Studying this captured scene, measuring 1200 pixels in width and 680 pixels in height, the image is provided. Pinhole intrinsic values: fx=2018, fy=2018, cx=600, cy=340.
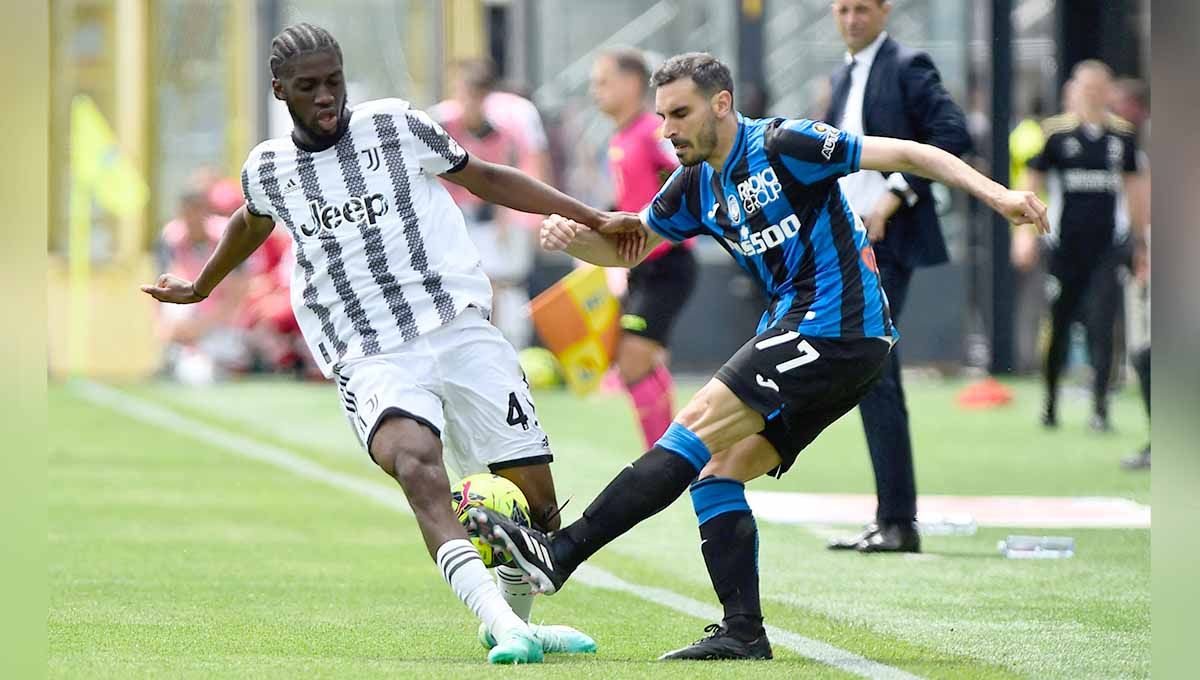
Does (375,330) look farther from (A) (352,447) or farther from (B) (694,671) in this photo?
(A) (352,447)

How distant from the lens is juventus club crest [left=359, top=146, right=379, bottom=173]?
609cm

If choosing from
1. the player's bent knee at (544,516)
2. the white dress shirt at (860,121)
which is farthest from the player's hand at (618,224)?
the white dress shirt at (860,121)

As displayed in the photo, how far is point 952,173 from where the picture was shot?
5.73 metres

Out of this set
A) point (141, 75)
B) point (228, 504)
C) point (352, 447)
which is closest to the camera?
point (228, 504)

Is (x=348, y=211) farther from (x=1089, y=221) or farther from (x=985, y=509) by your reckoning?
(x=1089, y=221)

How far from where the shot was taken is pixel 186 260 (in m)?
21.5

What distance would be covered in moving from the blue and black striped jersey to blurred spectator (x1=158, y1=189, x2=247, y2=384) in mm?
15419

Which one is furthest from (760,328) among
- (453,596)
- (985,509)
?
(985,509)

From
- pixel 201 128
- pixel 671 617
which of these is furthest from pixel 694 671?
pixel 201 128

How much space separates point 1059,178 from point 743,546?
380 inches

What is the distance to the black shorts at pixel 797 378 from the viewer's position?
598cm

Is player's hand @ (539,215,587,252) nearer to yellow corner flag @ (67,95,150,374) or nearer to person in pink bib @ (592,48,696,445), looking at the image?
person in pink bib @ (592,48,696,445)

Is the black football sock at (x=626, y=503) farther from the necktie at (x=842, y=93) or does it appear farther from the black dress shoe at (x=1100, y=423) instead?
the black dress shoe at (x=1100, y=423)

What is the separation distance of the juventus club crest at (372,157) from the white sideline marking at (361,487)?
6.29 ft
